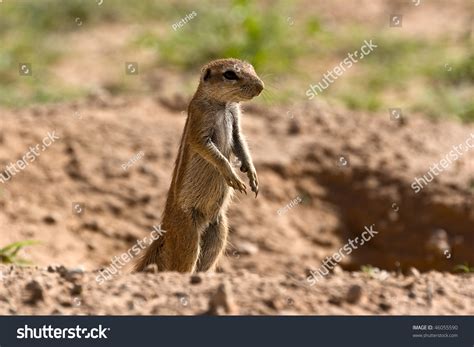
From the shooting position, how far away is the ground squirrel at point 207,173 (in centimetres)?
664

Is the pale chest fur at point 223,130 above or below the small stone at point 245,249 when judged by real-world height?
above

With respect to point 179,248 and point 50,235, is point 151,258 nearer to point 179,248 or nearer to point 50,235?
point 179,248

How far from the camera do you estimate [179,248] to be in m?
6.89

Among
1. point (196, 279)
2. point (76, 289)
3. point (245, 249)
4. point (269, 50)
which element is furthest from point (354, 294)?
point (269, 50)

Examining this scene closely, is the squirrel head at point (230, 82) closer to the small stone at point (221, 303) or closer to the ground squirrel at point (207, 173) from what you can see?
the ground squirrel at point (207, 173)

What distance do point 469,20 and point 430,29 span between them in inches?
21.3

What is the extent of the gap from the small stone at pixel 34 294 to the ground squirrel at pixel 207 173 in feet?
5.68

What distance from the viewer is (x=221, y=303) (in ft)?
16.2

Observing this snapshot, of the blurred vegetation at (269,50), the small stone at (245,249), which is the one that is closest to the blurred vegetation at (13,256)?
the small stone at (245,249)

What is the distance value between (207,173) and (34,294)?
1991 millimetres

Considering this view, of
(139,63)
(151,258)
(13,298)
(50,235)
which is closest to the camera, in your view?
(13,298)

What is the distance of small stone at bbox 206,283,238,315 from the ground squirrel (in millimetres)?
1671

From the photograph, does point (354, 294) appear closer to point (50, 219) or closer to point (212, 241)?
point (212, 241)

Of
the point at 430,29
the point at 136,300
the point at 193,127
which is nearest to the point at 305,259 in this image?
the point at 193,127
